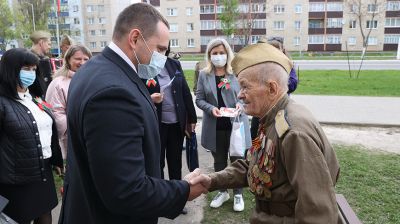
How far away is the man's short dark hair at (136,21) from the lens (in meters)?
1.83

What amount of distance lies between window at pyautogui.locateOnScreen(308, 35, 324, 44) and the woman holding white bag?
5146 centimetres

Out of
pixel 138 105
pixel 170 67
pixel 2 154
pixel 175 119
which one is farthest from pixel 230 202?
pixel 138 105

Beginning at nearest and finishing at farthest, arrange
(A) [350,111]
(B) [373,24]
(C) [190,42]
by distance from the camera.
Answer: (A) [350,111] < (B) [373,24] < (C) [190,42]

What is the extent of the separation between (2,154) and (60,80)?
1.43 meters

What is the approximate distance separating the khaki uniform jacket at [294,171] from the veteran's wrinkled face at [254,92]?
0.23ft

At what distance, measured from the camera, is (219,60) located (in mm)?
4449

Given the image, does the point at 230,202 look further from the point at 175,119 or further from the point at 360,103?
the point at 360,103

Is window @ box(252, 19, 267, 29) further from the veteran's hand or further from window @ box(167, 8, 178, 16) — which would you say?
the veteran's hand

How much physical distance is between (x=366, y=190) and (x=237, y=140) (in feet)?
6.32

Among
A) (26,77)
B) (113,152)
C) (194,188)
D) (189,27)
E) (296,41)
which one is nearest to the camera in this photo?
(113,152)

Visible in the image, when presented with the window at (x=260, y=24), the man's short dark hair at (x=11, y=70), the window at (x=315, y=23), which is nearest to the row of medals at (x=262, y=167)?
the man's short dark hair at (x=11, y=70)

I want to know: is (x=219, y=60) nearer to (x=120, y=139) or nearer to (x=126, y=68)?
(x=126, y=68)

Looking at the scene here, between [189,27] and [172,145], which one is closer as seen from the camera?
[172,145]

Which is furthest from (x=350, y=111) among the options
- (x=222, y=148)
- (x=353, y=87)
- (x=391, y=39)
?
(x=391, y=39)
